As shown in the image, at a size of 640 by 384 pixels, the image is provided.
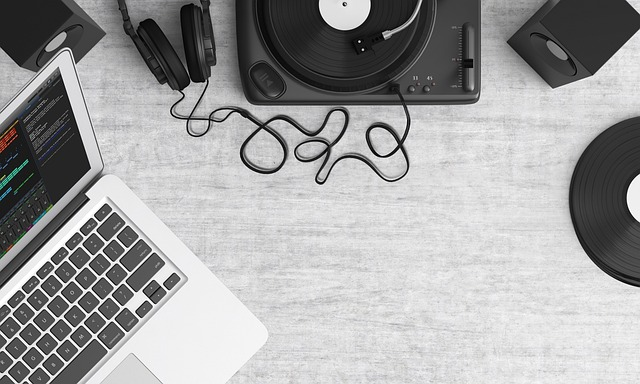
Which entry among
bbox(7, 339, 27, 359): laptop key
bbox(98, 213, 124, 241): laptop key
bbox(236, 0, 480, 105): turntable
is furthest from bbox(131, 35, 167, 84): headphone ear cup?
bbox(7, 339, 27, 359): laptop key

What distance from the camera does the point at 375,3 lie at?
0.92 m

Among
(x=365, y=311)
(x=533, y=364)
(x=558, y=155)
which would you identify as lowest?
(x=533, y=364)

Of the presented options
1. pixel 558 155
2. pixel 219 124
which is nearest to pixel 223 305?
pixel 219 124

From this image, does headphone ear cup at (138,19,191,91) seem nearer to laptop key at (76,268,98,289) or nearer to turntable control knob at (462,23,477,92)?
laptop key at (76,268,98,289)

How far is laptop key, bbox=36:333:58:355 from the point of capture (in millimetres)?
916

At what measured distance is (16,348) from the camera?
0.92 meters

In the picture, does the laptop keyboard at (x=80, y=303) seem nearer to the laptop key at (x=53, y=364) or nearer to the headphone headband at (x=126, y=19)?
the laptop key at (x=53, y=364)

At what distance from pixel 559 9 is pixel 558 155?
0.74 feet

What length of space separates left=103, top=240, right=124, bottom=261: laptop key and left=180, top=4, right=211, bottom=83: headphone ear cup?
0.27m

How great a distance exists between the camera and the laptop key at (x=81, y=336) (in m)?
0.92

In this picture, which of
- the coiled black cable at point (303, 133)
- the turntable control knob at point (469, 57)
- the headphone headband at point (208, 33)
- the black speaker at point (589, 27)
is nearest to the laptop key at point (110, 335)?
the coiled black cable at point (303, 133)

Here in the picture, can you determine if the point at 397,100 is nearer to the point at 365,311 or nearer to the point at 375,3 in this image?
the point at 375,3

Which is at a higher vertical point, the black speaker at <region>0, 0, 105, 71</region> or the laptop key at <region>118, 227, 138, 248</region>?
the black speaker at <region>0, 0, 105, 71</region>

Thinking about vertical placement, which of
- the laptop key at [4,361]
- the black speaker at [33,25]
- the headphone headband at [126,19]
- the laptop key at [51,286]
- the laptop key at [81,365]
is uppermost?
the black speaker at [33,25]
